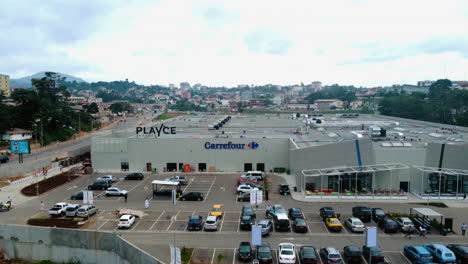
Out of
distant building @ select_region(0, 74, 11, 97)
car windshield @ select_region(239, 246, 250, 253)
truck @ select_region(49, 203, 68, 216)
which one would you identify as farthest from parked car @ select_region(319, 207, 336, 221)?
distant building @ select_region(0, 74, 11, 97)

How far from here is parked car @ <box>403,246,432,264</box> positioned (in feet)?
52.7

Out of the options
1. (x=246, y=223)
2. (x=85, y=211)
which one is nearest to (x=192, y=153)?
(x=85, y=211)

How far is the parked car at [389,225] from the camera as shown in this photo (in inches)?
794

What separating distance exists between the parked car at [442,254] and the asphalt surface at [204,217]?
1408 mm

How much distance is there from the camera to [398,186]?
2922 cm

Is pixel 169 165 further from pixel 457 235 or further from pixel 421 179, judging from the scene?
pixel 457 235

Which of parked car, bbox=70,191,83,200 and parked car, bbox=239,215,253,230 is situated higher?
parked car, bbox=239,215,253,230

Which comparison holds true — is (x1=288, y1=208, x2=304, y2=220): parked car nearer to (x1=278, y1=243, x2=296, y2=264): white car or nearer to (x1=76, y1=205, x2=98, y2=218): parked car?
(x1=278, y1=243, x2=296, y2=264): white car

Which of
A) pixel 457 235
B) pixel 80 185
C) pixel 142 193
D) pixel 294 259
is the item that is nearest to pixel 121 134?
pixel 80 185

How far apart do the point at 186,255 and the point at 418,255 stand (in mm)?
10541

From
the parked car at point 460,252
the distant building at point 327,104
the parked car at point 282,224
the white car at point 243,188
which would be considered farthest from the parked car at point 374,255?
the distant building at point 327,104

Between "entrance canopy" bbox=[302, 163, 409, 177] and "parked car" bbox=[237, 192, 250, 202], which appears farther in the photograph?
"entrance canopy" bbox=[302, 163, 409, 177]

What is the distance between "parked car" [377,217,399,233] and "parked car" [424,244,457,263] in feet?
10.1

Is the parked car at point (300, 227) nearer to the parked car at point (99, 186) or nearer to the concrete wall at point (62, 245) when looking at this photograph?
the concrete wall at point (62, 245)
